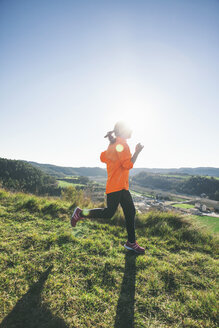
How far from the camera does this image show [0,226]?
3.18m

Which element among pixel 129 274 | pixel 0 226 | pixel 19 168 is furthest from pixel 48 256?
pixel 19 168

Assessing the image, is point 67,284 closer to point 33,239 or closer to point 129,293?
point 129,293

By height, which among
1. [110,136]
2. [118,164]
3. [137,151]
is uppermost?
[110,136]

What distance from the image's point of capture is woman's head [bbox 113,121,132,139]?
2955 millimetres

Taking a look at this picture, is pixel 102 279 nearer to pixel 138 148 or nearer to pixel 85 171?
pixel 138 148

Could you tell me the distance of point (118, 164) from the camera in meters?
2.72

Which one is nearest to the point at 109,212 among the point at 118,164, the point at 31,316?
the point at 118,164

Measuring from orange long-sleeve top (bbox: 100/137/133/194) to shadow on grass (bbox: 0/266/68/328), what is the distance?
176 cm

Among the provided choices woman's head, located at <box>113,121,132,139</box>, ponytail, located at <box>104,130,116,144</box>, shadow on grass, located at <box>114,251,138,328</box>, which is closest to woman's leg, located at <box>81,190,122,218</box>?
shadow on grass, located at <box>114,251,138,328</box>

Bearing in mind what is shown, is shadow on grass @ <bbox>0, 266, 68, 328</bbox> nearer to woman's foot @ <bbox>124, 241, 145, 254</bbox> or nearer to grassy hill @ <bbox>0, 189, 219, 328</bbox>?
grassy hill @ <bbox>0, 189, 219, 328</bbox>

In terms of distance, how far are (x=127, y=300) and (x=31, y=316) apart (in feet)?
3.32

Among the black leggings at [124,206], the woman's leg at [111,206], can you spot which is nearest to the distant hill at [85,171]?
the woman's leg at [111,206]

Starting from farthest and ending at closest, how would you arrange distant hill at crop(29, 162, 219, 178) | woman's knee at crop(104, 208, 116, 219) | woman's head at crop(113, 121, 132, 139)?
distant hill at crop(29, 162, 219, 178)
woman's head at crop(113, 121, 132, 139)
woman's knee at crop(104, 208, 116, 219)

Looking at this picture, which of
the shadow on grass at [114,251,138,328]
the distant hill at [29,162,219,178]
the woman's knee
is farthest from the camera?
the distant hill at [29,162,219,178]
